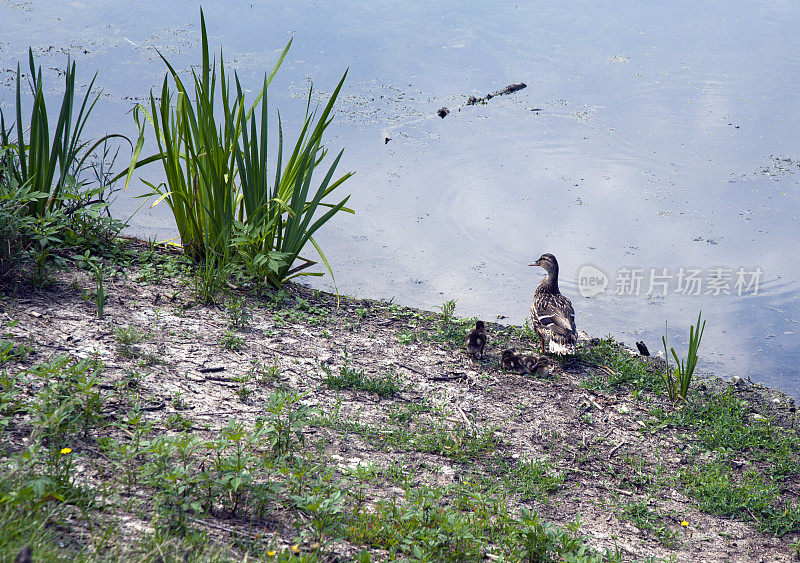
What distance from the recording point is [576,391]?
537 cm

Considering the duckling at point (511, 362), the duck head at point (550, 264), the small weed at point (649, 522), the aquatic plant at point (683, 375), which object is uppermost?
the duck head at point (550, 264)

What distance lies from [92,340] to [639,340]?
4.80 meters

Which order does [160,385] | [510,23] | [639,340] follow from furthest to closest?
1. [510,23]
2. [639,340]
3. [160,385]

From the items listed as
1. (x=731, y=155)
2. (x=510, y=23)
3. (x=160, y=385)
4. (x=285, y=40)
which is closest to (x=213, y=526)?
(x=160, y=385)

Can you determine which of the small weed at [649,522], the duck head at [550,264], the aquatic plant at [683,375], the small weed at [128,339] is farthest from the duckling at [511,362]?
the small weed at [128,339]

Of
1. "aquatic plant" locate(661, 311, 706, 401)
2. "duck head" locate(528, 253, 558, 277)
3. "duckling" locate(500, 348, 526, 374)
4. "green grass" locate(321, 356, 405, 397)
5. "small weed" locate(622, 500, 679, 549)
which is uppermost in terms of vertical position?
"duck head" locate(528, 253, 558, 277)

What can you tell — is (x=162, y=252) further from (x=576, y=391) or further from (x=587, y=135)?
(x=587, y=135)

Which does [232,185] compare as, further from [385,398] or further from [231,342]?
[385,398]

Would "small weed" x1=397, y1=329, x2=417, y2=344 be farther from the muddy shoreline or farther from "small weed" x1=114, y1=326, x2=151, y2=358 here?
"small weed" x1=114, y1=326, x2=151, y2=358

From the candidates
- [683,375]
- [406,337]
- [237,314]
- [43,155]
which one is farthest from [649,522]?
[43,155]

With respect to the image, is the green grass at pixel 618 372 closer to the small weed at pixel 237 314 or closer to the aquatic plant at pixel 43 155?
the small weed at pixel 237 314

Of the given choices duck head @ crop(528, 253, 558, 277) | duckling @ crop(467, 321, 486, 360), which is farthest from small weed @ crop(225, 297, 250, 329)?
duck head @ crop(528, 253, 558, 277)

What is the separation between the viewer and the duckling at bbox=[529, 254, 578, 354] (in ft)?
18.4

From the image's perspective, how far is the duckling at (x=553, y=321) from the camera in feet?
18.4
